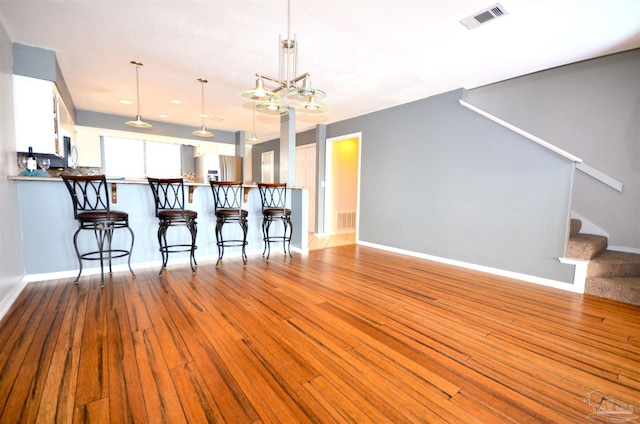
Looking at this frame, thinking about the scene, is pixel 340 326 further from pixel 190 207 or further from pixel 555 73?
pixel 555 73

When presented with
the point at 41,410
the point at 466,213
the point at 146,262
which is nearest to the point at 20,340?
the point at 41,410

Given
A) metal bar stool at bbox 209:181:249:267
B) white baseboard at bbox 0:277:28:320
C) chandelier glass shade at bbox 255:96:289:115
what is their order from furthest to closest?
metal bar stool at bbox 209:181:249:267 < chandelier glass shade at bbox 255:96:289:115 < white baseboard at bbox 0:277:28:320

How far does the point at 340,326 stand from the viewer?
206 cm

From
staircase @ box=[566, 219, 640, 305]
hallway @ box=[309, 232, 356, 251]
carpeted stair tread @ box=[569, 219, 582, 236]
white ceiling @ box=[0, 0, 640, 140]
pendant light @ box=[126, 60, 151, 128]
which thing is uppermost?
white ceiling @ box=[0, 0, 640, 140]

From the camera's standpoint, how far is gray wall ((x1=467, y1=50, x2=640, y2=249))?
10.6 ft

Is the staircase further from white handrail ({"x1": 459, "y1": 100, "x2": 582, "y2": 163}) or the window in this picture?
the window

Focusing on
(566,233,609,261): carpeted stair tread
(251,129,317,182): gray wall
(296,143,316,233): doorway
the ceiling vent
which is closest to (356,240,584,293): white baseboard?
(566,233,609,261): carpeted stair tread

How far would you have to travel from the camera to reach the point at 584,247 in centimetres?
295

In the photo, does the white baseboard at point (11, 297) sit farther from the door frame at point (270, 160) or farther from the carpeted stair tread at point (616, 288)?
the door frame at point (270, 160)

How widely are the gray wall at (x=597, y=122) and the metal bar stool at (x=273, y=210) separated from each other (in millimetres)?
3631

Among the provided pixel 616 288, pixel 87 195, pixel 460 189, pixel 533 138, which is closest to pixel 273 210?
pixel 87 195

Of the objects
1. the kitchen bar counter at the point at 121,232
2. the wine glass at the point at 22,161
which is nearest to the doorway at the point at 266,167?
the kitchen bar counter at the point at 121,232

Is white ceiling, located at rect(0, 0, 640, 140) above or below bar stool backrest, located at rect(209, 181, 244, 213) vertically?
above

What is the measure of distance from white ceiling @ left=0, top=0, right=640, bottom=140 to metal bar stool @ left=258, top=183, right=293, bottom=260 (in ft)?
5.12
